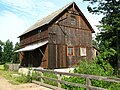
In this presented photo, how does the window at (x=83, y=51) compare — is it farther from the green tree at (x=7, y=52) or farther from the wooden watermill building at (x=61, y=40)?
the green tree at (x=7, y=52)

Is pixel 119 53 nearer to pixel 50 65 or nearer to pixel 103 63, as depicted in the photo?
pixel 103 63

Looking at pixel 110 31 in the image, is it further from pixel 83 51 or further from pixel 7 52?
pixel 7 52

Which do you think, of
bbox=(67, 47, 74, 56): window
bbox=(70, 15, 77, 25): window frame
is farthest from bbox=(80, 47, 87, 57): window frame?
bbox=(70, 15, 77, 25): window frame

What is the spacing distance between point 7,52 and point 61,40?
136 ft

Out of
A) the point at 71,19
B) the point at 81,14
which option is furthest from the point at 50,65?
the point at 81,14

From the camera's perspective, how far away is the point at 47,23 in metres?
25.9

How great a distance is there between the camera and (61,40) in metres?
27.4

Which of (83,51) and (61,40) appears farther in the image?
(83,51)

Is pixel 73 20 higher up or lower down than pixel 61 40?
higher up

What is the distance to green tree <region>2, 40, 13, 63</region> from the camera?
63638mm

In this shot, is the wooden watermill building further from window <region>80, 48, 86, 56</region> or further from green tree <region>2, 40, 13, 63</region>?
green tree <region>2, 40, 13, 63</region>

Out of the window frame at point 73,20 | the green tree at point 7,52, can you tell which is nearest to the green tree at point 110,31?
the window frame at point 73,20

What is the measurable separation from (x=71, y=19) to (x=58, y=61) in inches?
242

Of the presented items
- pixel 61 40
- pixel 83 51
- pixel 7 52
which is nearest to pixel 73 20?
pixel 61 40
